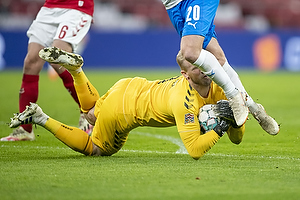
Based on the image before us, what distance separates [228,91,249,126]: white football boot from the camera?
191 inches

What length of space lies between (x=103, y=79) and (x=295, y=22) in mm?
12206

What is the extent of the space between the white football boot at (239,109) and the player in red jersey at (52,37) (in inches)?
98.1

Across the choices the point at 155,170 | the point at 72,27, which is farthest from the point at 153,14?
the point at 155,170

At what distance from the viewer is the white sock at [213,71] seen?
16.0ft

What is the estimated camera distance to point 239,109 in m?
4.86

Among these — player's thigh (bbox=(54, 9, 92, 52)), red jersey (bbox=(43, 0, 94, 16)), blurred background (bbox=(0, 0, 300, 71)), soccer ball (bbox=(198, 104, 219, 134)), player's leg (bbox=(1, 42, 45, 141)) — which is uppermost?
red jersey (bbox=(43, 0, 94, 16))

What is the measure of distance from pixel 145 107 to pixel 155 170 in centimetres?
92

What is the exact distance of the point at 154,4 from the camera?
23.1m

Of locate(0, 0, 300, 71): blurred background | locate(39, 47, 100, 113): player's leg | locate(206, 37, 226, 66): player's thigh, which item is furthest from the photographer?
locate(0, 0, 300, 71): blurred background

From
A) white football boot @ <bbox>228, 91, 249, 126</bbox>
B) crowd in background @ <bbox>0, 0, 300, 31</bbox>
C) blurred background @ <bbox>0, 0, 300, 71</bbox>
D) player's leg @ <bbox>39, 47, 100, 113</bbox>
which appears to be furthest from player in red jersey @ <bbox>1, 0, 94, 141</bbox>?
crowd in background @ <bbox>0, 0, 300, 31</bbox>

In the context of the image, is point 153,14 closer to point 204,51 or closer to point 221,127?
point 204,51

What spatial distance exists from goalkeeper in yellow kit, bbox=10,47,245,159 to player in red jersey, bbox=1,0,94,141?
1222mm

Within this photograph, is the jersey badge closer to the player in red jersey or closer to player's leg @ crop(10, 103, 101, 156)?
player's leg @ crop(10, 103, 101, 156)

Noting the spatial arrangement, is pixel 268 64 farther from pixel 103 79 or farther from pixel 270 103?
pixel 270 103
